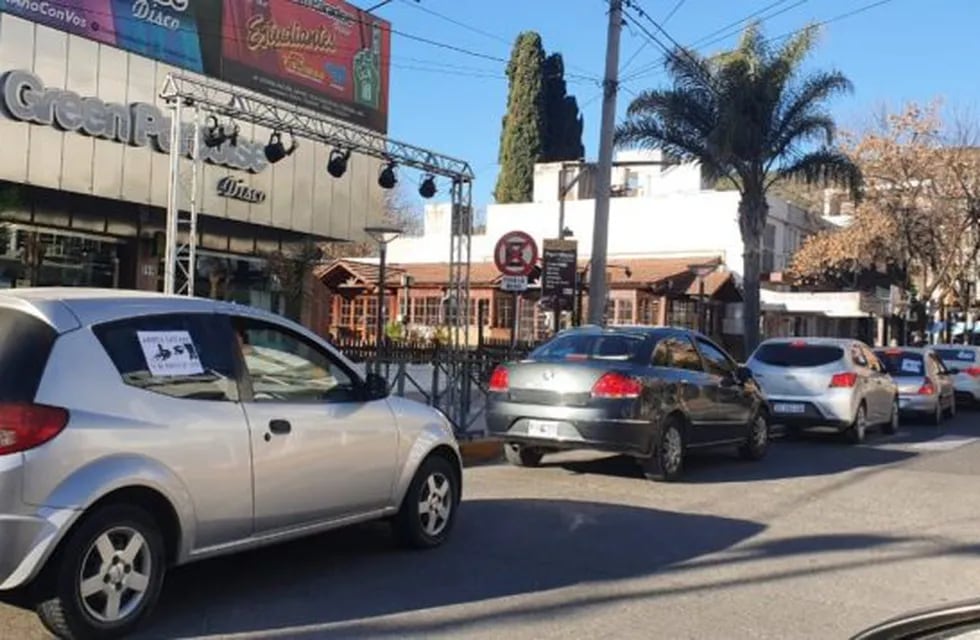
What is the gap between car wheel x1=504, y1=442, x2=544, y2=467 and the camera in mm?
11641

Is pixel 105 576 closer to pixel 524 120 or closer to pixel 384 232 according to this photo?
pixel 384 232

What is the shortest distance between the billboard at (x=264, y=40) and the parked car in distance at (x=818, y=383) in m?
10.8

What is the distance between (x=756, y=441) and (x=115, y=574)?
31.3 ft

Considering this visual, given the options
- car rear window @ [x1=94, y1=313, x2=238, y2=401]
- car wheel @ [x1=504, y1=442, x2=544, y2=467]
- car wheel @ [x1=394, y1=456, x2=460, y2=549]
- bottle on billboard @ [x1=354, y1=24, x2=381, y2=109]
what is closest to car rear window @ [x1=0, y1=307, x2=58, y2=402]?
car rear window @ [x1=94, y1=313, x2=238, y2=401]

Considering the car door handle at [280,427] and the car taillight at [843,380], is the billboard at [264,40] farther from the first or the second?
the car door handle at [280,427]

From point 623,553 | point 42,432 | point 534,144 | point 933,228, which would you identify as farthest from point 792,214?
point 42,432

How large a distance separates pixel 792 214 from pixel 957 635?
43.9 meters

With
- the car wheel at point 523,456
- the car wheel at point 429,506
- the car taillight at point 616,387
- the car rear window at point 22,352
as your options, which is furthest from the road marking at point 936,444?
the car rear window at point 22,352

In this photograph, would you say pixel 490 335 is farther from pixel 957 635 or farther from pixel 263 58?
pixel 957 635

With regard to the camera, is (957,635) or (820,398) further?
(820,398)

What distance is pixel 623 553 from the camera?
7477 millimetres

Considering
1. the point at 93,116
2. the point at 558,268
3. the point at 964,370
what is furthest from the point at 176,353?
the point at 964,370

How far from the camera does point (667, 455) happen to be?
35.5 feet

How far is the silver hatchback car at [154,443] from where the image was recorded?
4770 mm
